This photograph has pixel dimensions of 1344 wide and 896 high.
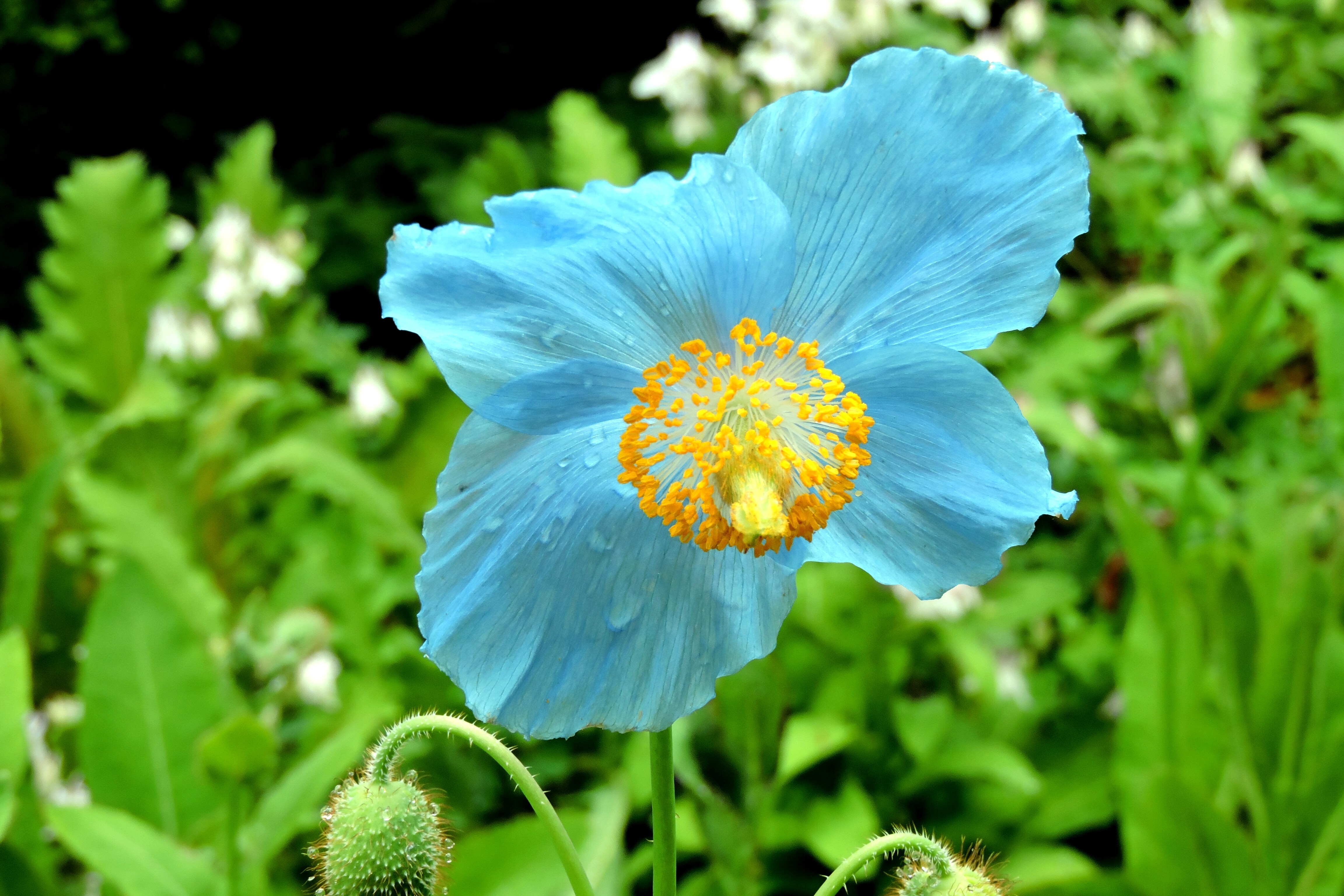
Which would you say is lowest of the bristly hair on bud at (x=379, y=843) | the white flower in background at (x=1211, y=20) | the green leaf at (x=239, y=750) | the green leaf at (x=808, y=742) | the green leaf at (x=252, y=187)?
the green leaf at (x=808, y=742)

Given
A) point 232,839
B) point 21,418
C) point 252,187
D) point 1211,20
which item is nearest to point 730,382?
point 232,839

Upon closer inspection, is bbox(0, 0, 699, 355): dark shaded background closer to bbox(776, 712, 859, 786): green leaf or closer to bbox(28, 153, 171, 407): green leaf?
bbox(28, 153, 171, 407): green leaf

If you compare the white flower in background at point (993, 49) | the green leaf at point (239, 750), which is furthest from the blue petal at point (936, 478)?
the white flower in background at point (993, 49)

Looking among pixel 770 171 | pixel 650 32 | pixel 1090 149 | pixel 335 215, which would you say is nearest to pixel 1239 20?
pixel 1090 149

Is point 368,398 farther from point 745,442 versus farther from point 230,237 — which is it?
point 745,442

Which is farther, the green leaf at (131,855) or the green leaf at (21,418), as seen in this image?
the green leaf at (21,418)

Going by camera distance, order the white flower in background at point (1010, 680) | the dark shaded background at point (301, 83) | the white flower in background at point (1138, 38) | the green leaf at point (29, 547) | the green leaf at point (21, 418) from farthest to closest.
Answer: the dark shaded background at point (301, 83), the white flower in background at point (1138, 38), the green leaf at point (21, 418), the white flower in background at point (1010, 680), the green leaf at point (29, 547)

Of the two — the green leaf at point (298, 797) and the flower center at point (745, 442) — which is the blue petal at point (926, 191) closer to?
the flower center at point (745, 442)
